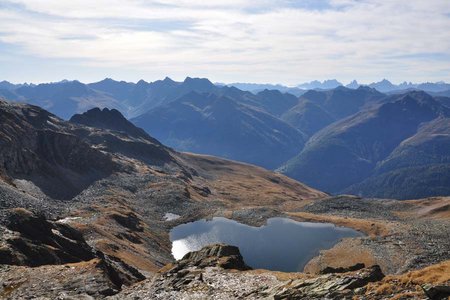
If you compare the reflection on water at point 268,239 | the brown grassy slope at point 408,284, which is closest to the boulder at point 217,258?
the brown grassy slope at point 408,284

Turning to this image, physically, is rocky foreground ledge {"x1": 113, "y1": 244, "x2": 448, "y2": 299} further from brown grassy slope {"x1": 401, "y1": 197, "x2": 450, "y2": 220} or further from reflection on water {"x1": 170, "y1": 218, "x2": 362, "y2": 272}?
brown grassy slope {"x1": 401, "y1": 197, "x2": 450, "y2": 220}

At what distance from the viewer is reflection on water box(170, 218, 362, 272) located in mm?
113688

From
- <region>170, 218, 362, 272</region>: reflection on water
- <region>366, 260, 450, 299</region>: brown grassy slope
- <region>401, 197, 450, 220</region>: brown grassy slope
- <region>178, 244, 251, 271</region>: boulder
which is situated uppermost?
<region>366, 260, 450, 299</region>: brown grassy slope

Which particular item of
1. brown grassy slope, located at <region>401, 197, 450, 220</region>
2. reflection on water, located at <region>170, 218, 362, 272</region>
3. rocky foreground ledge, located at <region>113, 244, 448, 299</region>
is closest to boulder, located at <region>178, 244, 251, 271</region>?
rocky foreground ledge, located at <region>113, 244, 448, 299</region>

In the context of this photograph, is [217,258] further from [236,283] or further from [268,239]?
[268,239]

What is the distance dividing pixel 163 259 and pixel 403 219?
9405cm

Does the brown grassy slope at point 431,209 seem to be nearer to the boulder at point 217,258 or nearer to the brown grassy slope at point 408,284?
the boulder at point 217,258

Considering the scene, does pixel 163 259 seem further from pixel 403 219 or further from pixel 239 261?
pixel 403 219

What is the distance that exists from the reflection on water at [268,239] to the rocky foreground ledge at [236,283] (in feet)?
175

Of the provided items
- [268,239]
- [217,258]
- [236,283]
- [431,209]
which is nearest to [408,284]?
[236,283]

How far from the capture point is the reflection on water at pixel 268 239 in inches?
4476

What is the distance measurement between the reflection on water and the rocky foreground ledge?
53.2m

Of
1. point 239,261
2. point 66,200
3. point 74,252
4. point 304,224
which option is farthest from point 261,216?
point 239,261

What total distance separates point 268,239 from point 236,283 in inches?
3342
